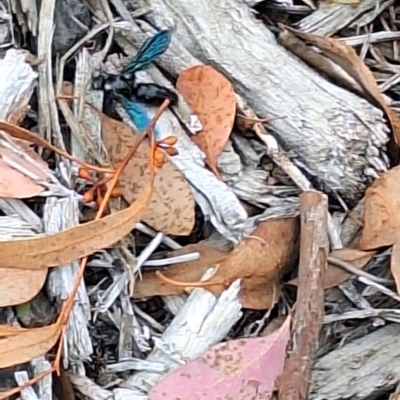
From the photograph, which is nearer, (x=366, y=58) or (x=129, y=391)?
(x=129, y=391)

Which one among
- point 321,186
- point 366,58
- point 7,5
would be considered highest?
point 7,5

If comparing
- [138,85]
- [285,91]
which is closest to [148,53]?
[138,85]

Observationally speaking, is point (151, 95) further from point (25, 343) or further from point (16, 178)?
point (25, 343)

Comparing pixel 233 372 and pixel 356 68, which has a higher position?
pixel 356 68

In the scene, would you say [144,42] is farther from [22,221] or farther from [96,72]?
[22,221]

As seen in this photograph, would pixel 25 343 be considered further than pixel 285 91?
No

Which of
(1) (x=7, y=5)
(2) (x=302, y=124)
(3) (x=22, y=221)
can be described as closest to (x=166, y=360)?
(3) (x=22, y=221)
